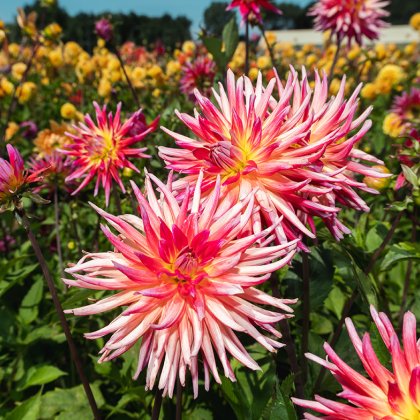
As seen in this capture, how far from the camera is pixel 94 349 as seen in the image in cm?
232

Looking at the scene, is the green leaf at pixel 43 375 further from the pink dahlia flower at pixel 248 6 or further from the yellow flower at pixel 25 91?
the yellow flower at pixel 25 91

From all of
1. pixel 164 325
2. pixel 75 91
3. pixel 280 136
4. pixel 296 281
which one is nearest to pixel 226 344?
pixel 164 325

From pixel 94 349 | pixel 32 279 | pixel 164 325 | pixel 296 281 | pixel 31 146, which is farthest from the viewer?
pixel 31 146

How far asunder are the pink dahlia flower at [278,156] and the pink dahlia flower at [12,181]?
385 mm

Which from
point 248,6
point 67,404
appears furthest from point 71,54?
point 67,404

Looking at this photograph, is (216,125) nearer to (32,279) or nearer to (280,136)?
(280,136)

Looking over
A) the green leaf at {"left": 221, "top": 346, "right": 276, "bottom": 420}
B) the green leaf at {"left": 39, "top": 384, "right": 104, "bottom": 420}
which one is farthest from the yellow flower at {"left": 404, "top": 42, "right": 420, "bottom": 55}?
the green leaf at {"left": 39, "top": 384, "right": 104, "bottom": 420}

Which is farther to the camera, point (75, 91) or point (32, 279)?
point (75, 91)

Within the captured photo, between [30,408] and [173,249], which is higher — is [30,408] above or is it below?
below

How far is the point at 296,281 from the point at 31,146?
3.30m

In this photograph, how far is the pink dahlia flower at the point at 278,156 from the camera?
112 centimetres

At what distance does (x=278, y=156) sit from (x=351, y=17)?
2.37 m

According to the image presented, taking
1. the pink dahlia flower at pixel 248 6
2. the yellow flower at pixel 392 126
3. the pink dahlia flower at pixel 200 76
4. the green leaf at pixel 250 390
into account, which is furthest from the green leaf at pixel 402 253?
the pink dahlia flower at pixel 200 76

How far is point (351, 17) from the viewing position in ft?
10.3
